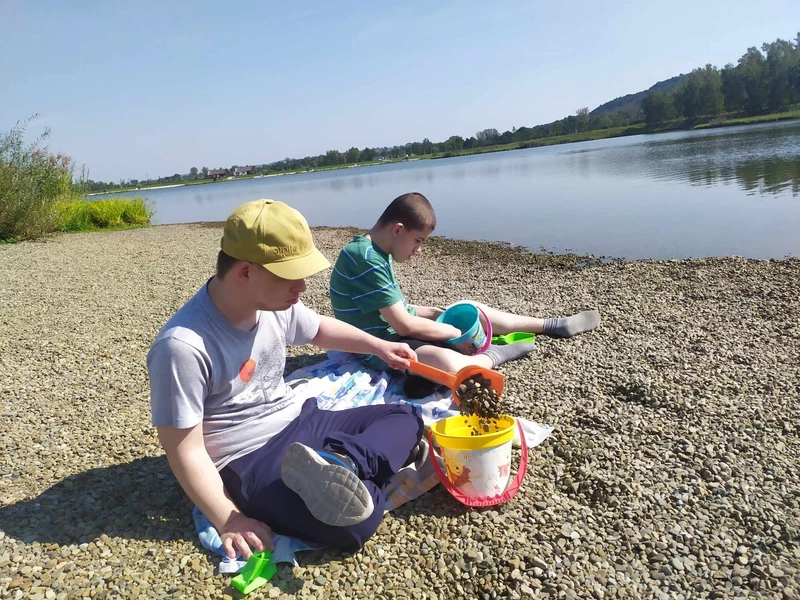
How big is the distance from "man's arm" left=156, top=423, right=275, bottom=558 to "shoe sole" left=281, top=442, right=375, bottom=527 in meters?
0.31

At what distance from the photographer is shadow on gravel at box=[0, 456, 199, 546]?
2756 millimetres

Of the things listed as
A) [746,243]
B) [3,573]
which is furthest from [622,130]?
[3,573]

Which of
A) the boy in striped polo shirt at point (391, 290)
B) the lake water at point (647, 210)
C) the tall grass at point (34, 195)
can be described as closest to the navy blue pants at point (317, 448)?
the boy in striped polo shirt at point (391, 290)

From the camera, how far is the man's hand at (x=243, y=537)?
2.52 metres

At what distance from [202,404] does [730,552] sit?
241cm

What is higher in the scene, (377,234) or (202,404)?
(377,234)

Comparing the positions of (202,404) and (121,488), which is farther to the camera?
(121,488)

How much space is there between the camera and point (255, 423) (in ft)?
9.33

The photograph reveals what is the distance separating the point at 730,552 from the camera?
2510 mm

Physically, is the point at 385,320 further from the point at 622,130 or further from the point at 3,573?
the point at 622,130

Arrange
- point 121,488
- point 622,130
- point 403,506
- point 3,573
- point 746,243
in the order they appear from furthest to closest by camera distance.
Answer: point 622,130
point 746,243
point 121,488
point 403,506
point 3,573

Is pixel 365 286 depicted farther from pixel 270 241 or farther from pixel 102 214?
pixel 102 214

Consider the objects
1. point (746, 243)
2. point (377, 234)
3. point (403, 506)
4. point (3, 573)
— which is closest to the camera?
point (3, 573)

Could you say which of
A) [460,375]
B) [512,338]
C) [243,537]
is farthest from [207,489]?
[512,338]
